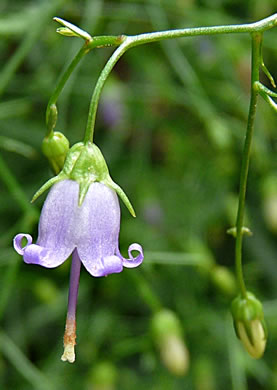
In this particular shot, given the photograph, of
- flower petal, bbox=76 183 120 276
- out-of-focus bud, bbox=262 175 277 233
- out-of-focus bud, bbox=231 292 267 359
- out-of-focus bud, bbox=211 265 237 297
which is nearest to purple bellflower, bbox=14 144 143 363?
flower petal, bbox=76 183 120 276

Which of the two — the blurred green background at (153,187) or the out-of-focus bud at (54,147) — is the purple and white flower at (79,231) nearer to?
the out-of-focus bud at (54,147)

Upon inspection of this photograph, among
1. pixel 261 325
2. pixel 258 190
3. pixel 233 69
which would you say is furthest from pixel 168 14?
pixel 261 325

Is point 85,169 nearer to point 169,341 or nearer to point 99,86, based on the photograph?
point 99,86

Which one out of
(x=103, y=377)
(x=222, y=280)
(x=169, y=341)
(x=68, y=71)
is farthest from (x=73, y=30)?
(x=103, y=377)

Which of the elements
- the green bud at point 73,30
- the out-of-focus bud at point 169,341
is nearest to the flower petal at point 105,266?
the green bud at point 73,30

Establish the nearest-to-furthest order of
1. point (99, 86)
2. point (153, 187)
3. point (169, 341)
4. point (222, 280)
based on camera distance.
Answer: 1. point (99, 86)
2. point (169, 341)
3. point (222, 280)
4. point (153, 187)

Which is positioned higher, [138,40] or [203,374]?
[138,40]
